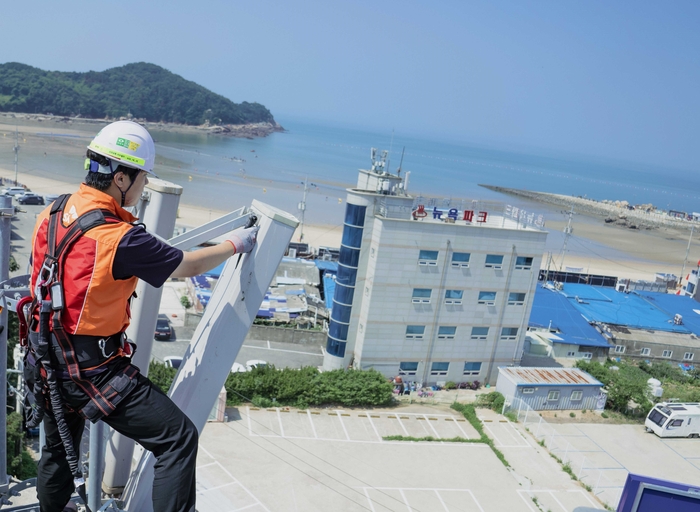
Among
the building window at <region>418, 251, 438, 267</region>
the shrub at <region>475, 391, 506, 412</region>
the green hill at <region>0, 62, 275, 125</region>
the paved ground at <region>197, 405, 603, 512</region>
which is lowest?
the paved ground at <region>197, 405, 603, 512</region>

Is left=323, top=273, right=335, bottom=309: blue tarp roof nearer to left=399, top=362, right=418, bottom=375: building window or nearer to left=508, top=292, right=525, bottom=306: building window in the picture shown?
A: left=399, top=362, right=418, bottom=375: building window

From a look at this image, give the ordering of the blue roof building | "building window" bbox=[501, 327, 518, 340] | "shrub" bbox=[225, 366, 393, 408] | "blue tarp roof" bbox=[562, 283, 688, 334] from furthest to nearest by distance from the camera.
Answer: "blue tarp roof" bbox=[562, 283, 688, 334], the blue roof building, "building window" bbox=[501, 327, 518, 340], "shrub" bbox=[225, 366, 393, 408]

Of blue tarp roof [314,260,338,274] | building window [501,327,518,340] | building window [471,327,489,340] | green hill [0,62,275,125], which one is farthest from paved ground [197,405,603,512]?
green hill [0,62,275,125]

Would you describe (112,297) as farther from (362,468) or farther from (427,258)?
(427,258)

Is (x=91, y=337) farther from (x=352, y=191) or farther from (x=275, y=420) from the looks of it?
(x=352, y=191)

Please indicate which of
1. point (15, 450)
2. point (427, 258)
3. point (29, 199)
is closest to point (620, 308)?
point (427, 258)

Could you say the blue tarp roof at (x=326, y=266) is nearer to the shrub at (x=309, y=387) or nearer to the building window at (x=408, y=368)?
the building window at (x=408, y=368)

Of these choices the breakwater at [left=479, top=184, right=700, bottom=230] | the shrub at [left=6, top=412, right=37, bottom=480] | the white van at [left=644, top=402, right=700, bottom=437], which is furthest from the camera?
the breakwater at [left=479, top=184, right=700, bottom=230]
